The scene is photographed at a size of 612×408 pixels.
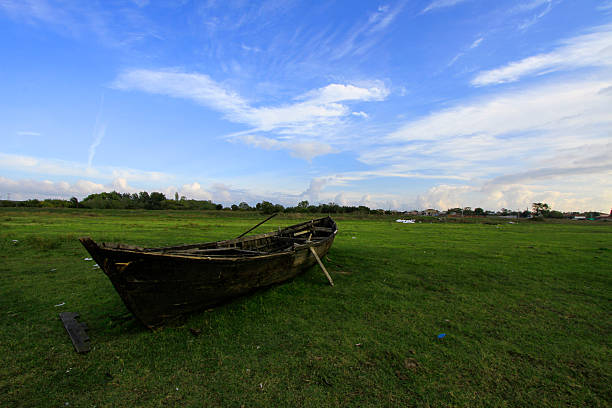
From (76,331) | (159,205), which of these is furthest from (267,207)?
(76,331)

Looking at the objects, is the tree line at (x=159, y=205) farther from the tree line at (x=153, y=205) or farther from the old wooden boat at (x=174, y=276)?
the old wooden boat at (x=174, y=276)

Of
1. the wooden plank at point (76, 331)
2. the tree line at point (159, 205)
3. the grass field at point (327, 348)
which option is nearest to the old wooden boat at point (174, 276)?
the grass field at point (327, 348)

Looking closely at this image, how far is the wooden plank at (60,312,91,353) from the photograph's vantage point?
13.2ft

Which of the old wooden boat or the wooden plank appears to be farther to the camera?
the wooden plank

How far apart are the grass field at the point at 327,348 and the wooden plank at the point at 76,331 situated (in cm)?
10

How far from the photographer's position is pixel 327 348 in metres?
4.12

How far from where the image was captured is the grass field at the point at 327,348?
317cm

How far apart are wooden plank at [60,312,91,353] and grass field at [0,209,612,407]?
0.10 m

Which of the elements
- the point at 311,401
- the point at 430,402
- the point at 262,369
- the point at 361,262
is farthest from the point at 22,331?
the point at 361,262

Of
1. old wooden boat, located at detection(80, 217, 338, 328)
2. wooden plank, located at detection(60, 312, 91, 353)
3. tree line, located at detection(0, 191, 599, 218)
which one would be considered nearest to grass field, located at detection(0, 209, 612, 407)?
wooden plank, located at detection(60, 312, 91, 353)

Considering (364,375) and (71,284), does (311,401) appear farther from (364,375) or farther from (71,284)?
(71,284)

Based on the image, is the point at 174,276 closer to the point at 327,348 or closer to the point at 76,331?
the point at 76,331

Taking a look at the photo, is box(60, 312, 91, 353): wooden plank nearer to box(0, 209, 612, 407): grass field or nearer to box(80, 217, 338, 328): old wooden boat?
box(0, 209, 612, 407): grass field

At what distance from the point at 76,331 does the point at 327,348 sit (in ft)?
13.7
